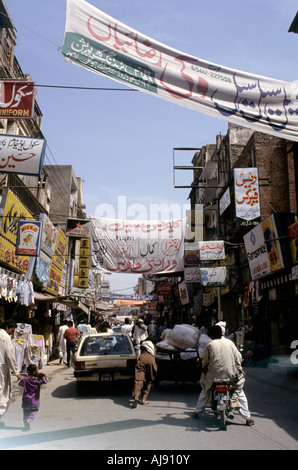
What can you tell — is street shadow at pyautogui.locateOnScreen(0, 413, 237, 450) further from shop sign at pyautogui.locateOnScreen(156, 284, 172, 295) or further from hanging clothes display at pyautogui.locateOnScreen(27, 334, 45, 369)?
shop sign at pyautogui.locateOnScreen(156, 284, 172, 295)

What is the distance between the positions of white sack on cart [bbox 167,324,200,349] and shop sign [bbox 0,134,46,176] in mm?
5609

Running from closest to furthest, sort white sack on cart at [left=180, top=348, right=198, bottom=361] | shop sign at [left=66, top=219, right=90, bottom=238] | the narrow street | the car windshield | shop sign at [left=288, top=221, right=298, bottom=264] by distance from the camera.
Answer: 1. the narrow street
2. white sack on cart at [left=180, top=348, right=198, bottom=361]
3. the car windshield
4. shop sign at [left=288, top=221, right=298, bottom=264]
5. shop sign at [left=66, top=219, right=90, bottom=238]

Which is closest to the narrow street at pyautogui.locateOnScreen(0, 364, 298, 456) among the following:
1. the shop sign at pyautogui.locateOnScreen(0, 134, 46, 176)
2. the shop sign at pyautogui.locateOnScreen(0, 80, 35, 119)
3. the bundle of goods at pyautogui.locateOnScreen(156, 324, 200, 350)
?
the bundle of goods at pyautogui.locateOnScreen(156, 324, 200, 350)

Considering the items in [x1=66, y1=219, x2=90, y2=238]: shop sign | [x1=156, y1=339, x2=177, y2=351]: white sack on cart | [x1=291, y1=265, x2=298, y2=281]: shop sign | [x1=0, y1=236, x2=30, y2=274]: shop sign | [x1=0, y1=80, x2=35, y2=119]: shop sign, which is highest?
[x1=66, y1=219, x2=90, y2=238]: shop sign

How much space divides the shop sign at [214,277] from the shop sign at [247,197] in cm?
334

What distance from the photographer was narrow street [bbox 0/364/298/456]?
618 centimetres

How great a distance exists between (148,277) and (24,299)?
327 inches

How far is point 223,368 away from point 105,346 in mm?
5411

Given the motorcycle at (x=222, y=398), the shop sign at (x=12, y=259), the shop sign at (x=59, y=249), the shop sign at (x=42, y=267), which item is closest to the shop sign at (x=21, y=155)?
the shop sign at (x=12, y=259)

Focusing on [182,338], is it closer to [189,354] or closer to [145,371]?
[189,354]

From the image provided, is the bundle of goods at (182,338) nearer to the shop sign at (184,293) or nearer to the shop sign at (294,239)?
the shop sign at (294,239)

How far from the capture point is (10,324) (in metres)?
8.13
